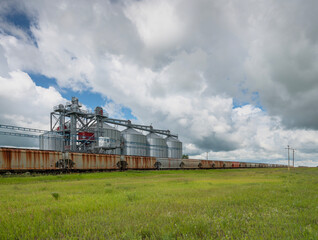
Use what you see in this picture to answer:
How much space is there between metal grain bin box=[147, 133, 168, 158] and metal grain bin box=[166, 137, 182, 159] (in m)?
2.52

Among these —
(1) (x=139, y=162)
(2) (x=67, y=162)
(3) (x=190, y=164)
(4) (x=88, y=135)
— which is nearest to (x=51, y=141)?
(4) (x=88, y=135)

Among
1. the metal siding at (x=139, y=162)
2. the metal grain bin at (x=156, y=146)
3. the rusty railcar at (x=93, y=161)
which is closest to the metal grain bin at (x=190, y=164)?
the metal siding at (x=139, y=162)

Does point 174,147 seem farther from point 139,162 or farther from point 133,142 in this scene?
point 139,162

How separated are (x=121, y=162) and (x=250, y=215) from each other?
3299 cm

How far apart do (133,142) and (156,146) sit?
351 inches

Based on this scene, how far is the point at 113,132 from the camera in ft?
208

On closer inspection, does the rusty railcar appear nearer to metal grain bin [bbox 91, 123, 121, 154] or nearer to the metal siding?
the metal siding

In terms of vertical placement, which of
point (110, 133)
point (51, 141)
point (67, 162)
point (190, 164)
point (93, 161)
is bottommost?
point (190, 164)

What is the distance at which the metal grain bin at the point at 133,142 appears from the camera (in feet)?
216

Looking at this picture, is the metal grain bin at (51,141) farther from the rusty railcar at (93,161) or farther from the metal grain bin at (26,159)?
the metal grain bin at (26,159)

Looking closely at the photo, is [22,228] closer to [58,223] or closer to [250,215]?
[58,223]

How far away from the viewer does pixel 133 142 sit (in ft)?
219

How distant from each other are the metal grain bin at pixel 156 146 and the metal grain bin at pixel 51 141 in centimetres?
2756

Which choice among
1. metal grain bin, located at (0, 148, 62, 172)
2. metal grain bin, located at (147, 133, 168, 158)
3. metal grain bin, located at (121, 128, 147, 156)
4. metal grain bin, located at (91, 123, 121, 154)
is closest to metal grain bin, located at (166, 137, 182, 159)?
metal grain bin, located at (147, 133, 168, 158)
